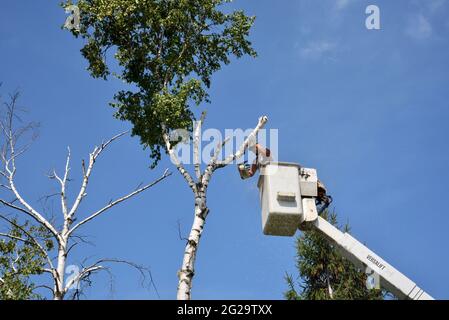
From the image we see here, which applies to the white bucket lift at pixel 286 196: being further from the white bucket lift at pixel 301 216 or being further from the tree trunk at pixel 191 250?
the tree trunk at pixel 191 250

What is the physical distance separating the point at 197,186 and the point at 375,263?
4987 millimetres

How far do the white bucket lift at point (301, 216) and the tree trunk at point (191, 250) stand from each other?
2585mm

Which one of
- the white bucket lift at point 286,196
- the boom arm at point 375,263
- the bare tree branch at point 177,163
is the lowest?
the boom arm at point 375,263

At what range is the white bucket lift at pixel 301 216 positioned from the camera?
32.0 feet

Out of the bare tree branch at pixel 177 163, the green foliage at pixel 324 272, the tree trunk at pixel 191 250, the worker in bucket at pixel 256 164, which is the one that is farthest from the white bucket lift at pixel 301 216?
the green foliage at pixel 324 272

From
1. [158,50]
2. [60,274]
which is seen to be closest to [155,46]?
[158,50]

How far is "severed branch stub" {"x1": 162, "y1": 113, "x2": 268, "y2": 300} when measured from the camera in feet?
38.8

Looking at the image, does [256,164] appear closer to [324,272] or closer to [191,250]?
[191,250]

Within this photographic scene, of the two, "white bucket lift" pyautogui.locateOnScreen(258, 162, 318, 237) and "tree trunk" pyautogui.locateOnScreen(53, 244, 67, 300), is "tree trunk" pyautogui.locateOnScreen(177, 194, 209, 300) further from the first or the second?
"tree trunk" pyautogui.locateOnScreen(53, 244, 67, 300)

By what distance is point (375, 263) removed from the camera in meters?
10.4

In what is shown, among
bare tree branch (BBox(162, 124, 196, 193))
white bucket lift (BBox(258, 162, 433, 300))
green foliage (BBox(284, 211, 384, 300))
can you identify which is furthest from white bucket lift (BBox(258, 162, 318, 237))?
green foliage (BBox(284, 211, 384, 300))

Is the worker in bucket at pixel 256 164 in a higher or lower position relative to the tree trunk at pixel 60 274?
higher
